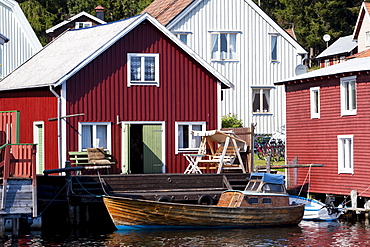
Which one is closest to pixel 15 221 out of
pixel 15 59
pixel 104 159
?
pixel 104 159

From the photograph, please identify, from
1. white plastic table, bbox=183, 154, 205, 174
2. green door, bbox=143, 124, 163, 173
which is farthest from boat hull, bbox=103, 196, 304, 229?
green door, bbox=143, 124, 163, 173

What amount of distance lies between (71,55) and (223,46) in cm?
1887

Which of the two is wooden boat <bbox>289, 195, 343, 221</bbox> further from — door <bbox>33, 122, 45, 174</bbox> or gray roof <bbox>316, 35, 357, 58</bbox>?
gray roof <bbox>316, 35, 357, 58</bbox>

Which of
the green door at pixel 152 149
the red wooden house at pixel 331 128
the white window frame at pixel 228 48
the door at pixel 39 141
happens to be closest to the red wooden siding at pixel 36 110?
the door at pixel 39 141

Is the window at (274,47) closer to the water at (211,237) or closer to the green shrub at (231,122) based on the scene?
the green shrub at (231,122)

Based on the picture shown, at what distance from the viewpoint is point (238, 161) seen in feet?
113

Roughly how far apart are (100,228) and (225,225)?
4.71 metres

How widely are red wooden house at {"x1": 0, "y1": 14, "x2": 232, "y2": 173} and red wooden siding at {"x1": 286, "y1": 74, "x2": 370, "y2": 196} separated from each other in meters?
3.82

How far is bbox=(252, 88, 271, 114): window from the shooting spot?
5312 centimetres

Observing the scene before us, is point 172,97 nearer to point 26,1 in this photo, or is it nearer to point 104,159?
point 104,159

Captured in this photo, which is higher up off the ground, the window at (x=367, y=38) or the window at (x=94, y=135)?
the window at (x=367, y=38)

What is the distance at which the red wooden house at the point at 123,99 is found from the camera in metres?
33.3

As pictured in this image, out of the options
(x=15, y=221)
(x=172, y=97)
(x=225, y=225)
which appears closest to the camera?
(x=15, y=221)

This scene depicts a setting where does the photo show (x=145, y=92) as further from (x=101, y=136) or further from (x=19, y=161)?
(x=19, y=161)
